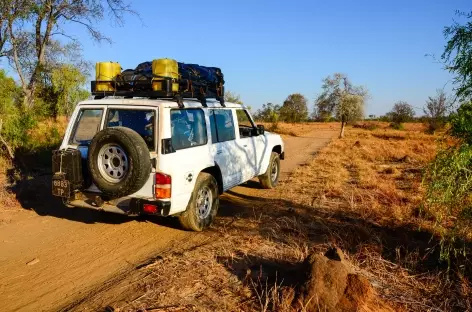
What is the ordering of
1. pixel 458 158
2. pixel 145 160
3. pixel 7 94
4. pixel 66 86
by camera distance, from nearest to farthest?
pixel 458 158 → pixel 145 160 → pixel 7 94 → pixel 66 86

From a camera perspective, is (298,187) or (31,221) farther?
(298,187)

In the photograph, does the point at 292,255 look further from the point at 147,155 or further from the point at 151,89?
the point at 151,89

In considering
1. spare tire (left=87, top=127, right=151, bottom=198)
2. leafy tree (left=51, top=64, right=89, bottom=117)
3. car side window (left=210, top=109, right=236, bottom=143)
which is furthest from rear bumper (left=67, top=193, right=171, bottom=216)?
leafy tree (left=51, top=64, right=89, bottom=117)

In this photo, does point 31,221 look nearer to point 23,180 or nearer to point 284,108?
point 23,180

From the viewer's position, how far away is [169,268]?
4.51m

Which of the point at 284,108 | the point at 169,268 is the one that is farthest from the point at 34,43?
the point at 284,108

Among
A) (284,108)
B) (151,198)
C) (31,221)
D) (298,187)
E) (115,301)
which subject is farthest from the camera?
(284,108)

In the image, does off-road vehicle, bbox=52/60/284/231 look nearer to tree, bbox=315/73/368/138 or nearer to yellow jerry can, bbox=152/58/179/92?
yellow jerry can, bbox=152/58/179/92

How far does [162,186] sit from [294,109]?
42.2m

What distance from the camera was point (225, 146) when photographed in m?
6.62

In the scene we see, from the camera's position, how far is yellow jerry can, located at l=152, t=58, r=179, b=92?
5.91 metres

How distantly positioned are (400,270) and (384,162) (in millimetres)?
9983

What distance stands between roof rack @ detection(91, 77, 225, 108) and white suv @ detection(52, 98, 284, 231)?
0.22 metres

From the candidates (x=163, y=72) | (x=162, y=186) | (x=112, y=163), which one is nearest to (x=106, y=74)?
(x=163, y=72)
